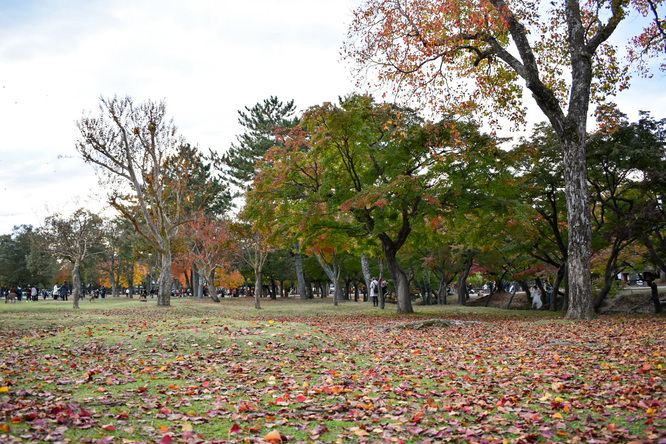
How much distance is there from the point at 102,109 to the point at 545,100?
1834 centimetres

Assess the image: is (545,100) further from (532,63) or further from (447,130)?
(447,130)

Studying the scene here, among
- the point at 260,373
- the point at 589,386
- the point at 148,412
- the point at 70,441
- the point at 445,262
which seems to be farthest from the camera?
the point at 445,262

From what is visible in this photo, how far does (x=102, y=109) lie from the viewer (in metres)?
21.0

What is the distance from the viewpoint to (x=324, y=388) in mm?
5805

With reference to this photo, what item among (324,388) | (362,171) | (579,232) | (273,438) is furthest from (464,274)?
(273,438)

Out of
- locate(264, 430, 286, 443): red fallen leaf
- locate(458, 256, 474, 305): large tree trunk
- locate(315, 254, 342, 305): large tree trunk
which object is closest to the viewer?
locate(264, 430, 286, 443): red fallen leaf

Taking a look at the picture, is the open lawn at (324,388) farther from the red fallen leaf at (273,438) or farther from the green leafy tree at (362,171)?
the green leafy tree at (362,171)

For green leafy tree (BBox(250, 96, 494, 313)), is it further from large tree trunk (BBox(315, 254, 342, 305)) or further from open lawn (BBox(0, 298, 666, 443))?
large tree trunk (BBox(315, 254, 342, 305))

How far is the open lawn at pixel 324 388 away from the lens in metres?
4.06

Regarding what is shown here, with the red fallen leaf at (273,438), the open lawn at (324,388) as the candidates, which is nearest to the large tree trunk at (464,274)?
the open lawn at (324,388)

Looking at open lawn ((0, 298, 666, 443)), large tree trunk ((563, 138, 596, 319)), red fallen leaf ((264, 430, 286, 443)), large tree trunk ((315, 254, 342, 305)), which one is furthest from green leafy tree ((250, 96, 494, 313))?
red fallen leaf ((264, 430, 286, 443))

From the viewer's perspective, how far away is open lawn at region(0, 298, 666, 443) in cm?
406

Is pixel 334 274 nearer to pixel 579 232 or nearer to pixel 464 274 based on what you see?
pixel 464 274

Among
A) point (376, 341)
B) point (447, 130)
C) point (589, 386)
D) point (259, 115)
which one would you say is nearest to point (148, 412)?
point (589, 386)
